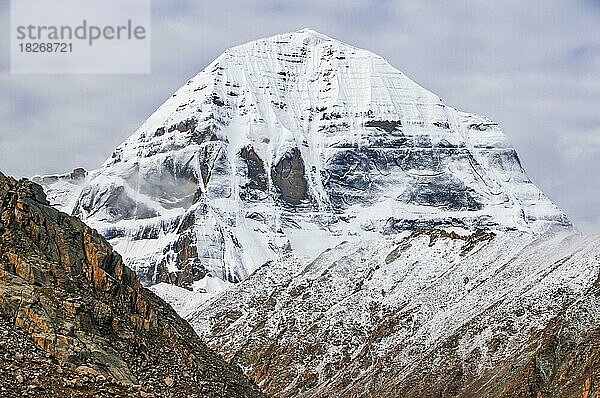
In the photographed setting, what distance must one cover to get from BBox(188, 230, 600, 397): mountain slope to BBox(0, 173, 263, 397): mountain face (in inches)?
1700

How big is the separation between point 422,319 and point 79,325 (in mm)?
92559

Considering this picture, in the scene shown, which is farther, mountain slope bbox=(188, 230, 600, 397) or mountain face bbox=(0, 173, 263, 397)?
mountain slope bbox=(188, 230, 600, 397)

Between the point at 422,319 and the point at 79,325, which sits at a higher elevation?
the point at 79,325

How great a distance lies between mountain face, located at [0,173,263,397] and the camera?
42.7m

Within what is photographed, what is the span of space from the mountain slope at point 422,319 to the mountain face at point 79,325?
142ft

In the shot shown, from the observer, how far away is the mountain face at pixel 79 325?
140 ft

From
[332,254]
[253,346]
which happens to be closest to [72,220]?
[253,346]

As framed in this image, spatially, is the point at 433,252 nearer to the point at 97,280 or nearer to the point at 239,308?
the point at 239,308

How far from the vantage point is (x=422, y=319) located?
136 meters

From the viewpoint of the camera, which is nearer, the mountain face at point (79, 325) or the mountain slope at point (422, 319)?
the mountain face at point (79, 325)

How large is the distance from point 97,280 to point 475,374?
208 feet

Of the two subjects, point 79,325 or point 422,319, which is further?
point 422,319

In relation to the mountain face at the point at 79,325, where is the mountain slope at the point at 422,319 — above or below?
below

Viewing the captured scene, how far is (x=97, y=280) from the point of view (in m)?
53.6
